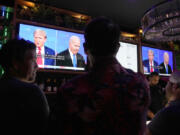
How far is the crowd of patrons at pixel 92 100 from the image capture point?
58 centimetres

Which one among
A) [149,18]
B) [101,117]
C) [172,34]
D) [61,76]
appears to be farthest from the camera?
[61,76]

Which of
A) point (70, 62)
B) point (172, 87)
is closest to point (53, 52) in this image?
point (70, 62)

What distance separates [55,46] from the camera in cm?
265

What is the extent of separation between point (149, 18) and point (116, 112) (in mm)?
1374

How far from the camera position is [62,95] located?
606mm

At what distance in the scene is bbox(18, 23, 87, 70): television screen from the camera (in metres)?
2.47

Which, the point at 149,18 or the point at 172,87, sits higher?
the point at 149,18

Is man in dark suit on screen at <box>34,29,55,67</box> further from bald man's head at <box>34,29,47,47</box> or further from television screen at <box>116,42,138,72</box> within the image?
television screen at <box>116,42,138,72</box>

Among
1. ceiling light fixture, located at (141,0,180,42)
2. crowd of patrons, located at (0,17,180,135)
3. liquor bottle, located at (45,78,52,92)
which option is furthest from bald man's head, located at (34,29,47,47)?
crowd of patrons, located at (0,17,180,135)

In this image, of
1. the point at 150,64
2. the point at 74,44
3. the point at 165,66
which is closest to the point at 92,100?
the point at 74,44

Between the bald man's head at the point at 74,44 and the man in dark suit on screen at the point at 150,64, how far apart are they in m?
1.61

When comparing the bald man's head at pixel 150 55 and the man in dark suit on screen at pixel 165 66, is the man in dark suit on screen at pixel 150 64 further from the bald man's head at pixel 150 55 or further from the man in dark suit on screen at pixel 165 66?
the man in dark suit on screen at pixel 165 66

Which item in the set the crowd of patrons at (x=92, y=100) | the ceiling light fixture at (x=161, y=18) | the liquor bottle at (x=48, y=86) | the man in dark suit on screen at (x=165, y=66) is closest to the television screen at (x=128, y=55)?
the man in dark suit on screen at (x=165, y=66)

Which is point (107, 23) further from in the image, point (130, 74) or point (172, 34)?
point (172, 34)
